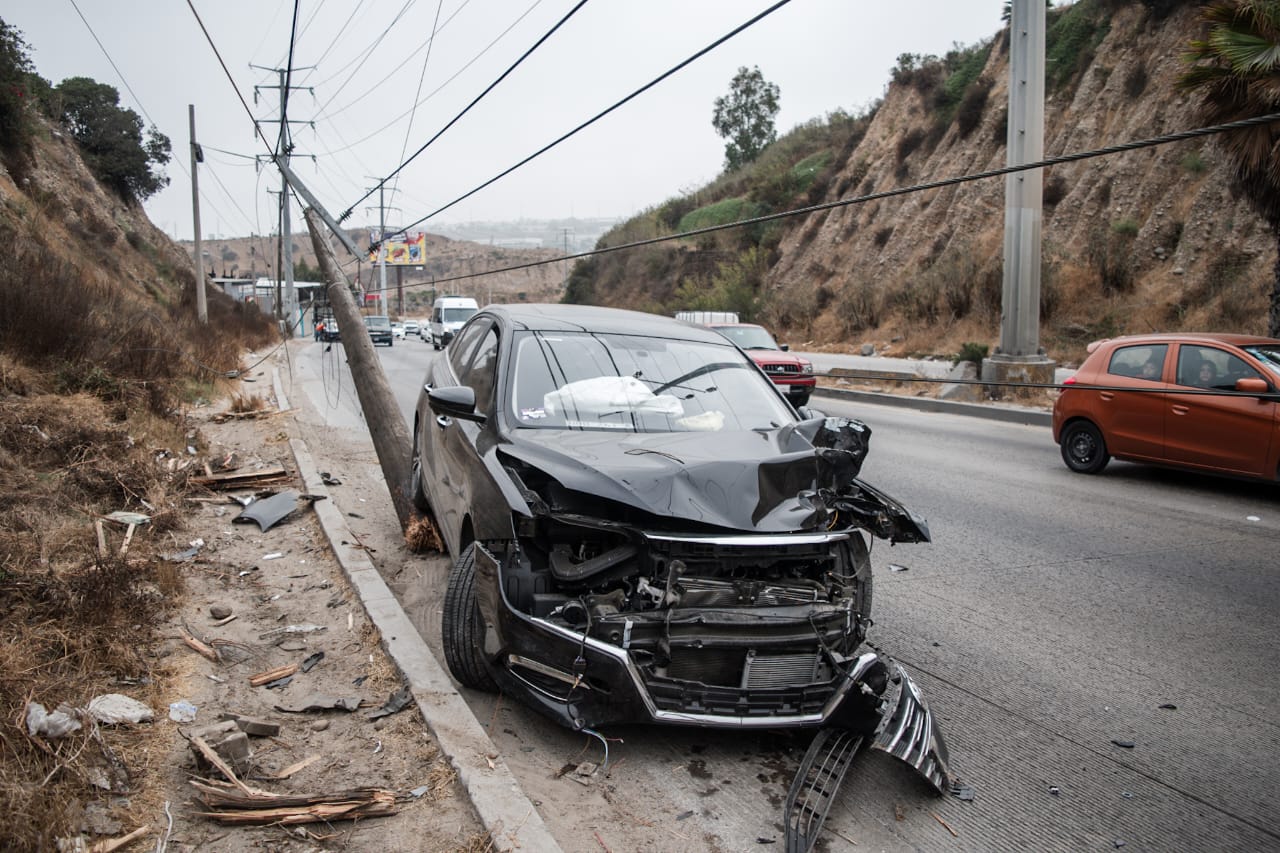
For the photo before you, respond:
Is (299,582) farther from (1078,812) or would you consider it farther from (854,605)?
(1078,812)

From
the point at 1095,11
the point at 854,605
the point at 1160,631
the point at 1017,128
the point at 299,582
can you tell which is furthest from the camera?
the point at 1095,11

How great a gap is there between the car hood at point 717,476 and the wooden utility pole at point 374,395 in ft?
11.0

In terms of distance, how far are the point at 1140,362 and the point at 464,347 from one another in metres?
7.28

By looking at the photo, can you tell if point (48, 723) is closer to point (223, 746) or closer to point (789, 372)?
point (223, 746)

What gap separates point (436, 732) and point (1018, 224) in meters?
15.0

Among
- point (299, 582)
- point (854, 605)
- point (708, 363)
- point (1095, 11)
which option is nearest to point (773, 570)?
point (854, 605)

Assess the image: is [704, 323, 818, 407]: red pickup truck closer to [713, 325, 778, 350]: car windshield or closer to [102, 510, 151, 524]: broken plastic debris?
[713, 325, 778, 350]: car windshield

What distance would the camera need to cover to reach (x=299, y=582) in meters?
6.13

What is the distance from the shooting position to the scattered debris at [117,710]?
3.63 metres

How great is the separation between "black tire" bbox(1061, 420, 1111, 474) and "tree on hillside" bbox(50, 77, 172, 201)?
4364cm

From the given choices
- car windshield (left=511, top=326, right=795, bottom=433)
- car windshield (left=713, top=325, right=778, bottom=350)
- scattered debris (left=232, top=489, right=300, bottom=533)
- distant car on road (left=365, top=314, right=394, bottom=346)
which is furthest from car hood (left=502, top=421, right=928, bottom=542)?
distant car on road (left=365, top=314, right=394, bottom=346)

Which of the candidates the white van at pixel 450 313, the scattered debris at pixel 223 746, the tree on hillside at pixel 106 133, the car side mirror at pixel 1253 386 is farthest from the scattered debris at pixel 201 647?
the tree on hillside at pixel 106 133

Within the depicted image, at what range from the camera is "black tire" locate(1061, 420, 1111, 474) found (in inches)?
401

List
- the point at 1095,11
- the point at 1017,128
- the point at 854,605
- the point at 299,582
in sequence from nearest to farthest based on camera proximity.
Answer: the point at 854,605 < the point at 299,582 < the point at 1017,128 < the point at 1095,11
